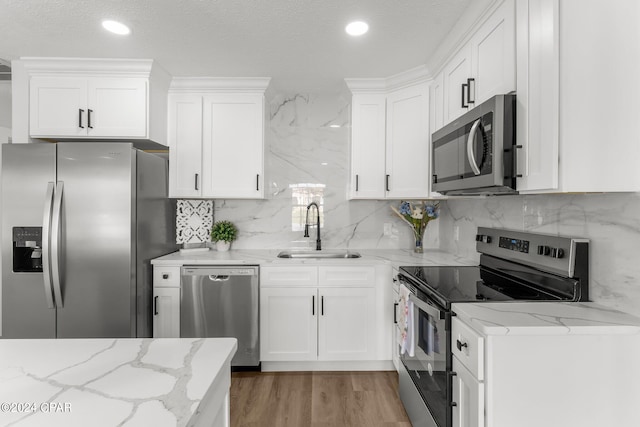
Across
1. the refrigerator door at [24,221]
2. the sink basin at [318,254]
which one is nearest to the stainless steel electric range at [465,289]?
the sink basin at [318,254]

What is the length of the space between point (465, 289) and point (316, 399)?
4.36 feet

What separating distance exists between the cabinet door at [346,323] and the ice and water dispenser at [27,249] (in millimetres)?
1980

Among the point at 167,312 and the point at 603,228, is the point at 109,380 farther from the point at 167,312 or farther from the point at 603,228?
the point at 167,312

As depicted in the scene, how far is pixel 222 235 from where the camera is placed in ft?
10.3

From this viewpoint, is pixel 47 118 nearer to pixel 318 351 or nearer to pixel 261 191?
pixel 261 191

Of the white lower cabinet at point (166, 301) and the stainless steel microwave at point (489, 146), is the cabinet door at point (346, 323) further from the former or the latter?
the stainless steel microwave at point (489, 146)

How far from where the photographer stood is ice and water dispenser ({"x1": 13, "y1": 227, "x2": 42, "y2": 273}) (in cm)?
236

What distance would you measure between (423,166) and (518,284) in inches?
48.8

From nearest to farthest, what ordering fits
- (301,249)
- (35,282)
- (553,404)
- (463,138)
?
(553,404)
(463,138)
(35,282)
(301,249)

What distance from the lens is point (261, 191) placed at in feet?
9.74

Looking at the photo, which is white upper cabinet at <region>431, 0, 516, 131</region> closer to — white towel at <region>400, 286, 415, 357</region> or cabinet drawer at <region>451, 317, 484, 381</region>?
cabinet drawer at <region>451, 317, 484, 381</region>

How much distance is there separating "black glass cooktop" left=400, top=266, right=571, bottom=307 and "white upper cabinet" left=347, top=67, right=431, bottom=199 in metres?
0.86

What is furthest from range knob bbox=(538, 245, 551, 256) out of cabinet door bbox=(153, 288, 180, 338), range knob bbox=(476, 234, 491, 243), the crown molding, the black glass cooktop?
cabinet door bbox=(153, 288, 180, 338)

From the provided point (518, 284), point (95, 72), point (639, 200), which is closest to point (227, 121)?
point (95, 72)
